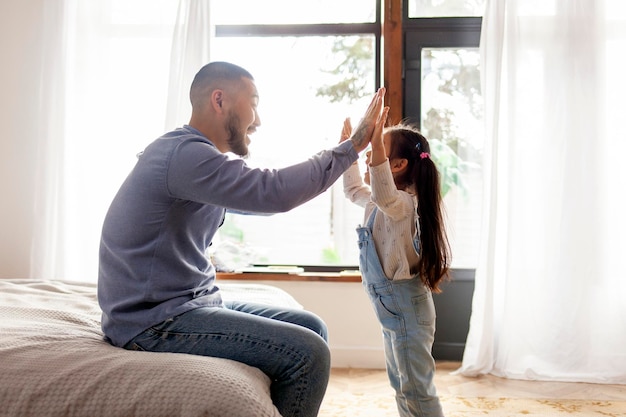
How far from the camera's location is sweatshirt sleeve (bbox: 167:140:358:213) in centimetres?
167

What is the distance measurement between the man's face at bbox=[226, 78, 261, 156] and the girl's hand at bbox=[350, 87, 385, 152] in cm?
31

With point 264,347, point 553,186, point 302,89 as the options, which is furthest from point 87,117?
point 264,347

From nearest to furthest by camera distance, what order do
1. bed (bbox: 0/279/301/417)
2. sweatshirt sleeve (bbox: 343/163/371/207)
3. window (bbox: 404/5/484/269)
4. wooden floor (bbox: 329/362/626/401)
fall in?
bed (bbox: 0/279/301/417)
sweatshirt sleeve (bbox: 343/163/371/207)
wooden floor (bbox: 329/362/626/401)
window (bbox: 404/5/484/269)

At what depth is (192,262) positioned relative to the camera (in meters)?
1.79

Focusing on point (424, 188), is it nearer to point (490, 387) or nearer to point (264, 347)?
point (264, 347)

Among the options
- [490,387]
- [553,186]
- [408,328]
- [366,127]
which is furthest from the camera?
[553,186]

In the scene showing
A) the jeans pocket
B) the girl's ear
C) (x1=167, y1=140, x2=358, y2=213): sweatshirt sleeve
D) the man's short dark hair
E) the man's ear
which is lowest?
the jeans pocket

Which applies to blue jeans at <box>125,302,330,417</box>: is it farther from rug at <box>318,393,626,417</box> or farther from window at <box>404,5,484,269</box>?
window at <box>404,5,484,269</box>

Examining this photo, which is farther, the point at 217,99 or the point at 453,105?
the point at 453,105

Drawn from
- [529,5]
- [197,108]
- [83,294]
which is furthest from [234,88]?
[529,5]

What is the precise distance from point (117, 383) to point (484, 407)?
2.00 m

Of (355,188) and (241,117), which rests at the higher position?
(241,117)

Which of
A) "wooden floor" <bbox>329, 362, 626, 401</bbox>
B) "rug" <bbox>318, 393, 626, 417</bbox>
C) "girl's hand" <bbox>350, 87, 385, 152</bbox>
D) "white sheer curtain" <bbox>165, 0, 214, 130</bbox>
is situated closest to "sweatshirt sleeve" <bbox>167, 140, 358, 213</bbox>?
"girl's hand" <bbox>350, 87, 385, 152</bbox>

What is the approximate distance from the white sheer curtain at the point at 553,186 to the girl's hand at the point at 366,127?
189cm
